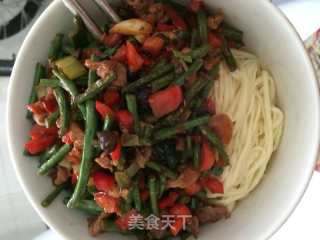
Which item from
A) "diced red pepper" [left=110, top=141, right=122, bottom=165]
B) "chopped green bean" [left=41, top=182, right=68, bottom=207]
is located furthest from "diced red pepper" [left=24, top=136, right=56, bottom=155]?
"diced red pepper" [left=110, top=141, right=122, bottom=165]

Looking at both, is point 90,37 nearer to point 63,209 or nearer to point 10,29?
point 63,209

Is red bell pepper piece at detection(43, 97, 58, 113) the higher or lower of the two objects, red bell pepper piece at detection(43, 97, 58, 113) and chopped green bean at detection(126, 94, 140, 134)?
the higher

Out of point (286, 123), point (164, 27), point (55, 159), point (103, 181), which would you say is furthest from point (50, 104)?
point (286, 123)

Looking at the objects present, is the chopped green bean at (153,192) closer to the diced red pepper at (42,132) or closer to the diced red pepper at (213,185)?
the diced red pepper at (213,185)

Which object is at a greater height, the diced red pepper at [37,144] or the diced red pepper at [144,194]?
the diced red pepper at [37,144]

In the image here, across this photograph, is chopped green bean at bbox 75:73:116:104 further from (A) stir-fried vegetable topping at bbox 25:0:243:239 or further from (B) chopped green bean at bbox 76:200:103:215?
(B) chopped green bean at bbox 76:200:103:215

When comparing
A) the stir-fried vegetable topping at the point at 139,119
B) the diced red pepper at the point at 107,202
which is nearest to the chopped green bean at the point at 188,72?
the stir-fried vegetable topping at the point at 139,119
